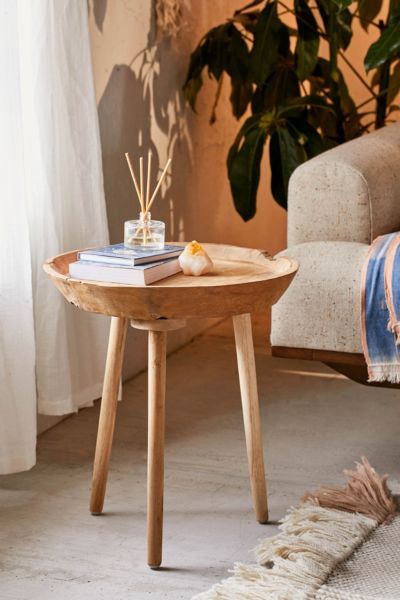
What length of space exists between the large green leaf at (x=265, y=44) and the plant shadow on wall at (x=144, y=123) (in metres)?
0.25

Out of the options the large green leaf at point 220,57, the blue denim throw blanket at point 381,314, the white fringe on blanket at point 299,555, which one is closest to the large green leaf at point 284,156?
the large green leaf at point 220,57

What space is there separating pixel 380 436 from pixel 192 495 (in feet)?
1.65

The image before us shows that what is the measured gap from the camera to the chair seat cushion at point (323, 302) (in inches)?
71.6

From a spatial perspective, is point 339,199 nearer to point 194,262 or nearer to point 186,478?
point 194,262

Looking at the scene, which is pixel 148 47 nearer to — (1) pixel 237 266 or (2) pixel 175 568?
(1) pixel 237 266

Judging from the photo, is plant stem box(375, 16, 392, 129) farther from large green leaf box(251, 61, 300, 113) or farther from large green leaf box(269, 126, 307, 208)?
large green leaf box(269, 126, 307, 208)

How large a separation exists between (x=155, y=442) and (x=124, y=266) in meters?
0.27

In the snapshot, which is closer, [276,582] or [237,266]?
[276,582]

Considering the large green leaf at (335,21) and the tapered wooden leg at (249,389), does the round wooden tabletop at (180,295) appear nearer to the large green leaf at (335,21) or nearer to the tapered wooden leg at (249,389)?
the tapered wooden leg at (249,389)

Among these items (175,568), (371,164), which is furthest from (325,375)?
(175,568)

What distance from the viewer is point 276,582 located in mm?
1479

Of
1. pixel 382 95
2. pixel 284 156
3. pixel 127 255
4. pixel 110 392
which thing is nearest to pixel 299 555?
pixel 110 392

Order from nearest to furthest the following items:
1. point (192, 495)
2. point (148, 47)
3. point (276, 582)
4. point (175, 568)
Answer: point (276, 582)
point (175, 568)
point (192, 495)
point (148, 47)

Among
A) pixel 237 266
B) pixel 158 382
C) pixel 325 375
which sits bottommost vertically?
pixel 325 375
